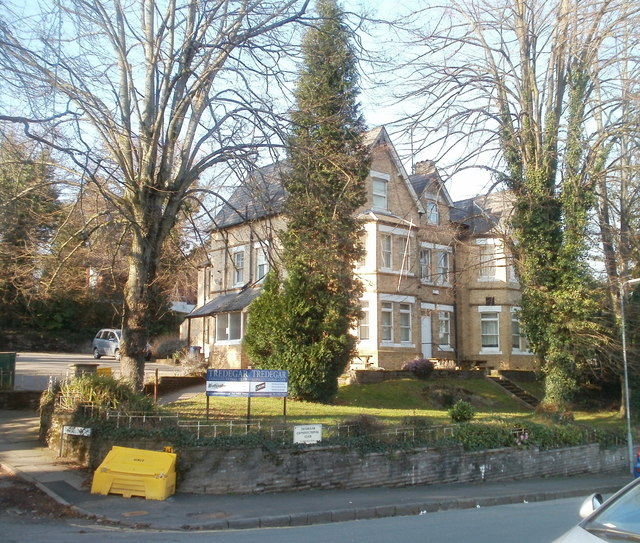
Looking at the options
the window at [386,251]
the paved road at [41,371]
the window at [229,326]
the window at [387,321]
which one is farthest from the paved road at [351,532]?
the window at [229,326]

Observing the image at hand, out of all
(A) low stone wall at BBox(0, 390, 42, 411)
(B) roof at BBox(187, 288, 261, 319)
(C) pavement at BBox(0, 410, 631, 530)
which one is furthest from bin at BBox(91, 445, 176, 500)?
(B) roof at BBox(187, 288, 261, 319)

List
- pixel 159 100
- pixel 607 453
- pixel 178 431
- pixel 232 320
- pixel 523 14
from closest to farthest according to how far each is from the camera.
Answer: pixel 178 431, pixel 159 100, pixel 607 453, pixel 523 14, pixel 232 320

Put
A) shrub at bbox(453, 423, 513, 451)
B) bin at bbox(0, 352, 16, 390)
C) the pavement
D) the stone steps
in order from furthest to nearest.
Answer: the stone steps, bin at bbox(0, 352, 16, 390), shrub at bbox(453, 423, 513, 451), the pavement

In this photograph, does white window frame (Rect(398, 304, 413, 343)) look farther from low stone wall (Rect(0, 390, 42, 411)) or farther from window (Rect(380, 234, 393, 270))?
low stone wall (Rect(0, 390, 42, 411))

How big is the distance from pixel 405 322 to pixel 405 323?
5cm

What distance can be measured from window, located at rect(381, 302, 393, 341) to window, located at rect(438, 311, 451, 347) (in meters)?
4.71

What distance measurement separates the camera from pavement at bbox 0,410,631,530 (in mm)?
10531

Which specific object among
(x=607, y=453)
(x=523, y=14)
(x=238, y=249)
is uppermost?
(x=523, y=14)

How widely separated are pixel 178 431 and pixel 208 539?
381 cm

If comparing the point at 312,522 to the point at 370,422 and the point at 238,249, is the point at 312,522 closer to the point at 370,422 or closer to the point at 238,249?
the point at 370,422

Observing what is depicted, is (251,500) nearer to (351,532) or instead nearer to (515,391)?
(351,532)

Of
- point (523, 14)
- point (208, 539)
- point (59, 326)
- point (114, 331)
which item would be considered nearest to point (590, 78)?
point (523, 14)

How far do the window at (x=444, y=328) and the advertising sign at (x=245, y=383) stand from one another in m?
21.2

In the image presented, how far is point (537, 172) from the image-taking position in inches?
911
